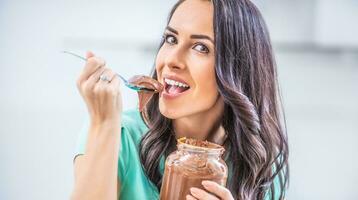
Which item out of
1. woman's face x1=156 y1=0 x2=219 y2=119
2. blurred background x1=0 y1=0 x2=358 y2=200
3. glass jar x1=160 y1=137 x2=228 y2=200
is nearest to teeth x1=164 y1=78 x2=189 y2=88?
woman's face x1=156 y1=0 x2=219 y2=119

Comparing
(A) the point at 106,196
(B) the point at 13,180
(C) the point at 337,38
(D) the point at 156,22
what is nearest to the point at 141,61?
(D) the point at 156,22

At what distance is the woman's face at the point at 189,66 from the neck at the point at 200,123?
132 millimetres

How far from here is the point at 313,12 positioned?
8.95ft

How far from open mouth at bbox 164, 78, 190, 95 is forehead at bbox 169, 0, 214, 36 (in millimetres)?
137

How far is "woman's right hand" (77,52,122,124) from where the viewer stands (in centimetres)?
89

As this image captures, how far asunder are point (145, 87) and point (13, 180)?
169cm

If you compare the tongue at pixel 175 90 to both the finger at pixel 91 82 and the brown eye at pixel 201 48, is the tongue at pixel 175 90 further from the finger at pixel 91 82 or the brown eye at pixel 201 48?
the finger at pixel 91 82

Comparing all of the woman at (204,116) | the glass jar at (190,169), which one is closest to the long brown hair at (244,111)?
the woman at (204,116)

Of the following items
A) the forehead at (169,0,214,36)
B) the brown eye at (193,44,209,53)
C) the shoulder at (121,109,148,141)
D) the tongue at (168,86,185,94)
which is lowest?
the shoulder at (121,109,148,141)

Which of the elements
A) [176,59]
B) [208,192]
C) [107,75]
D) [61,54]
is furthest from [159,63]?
[61,54]

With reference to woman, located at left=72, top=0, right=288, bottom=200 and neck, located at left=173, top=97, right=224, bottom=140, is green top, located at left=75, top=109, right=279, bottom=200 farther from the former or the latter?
neck, located at left=173, top=97, right=224, bottom=140

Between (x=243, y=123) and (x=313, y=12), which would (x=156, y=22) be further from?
(x=243, y=123)

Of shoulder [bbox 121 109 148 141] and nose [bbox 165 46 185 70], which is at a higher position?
nose [bbox 165 46 185 70]

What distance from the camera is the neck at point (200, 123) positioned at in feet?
4.37
